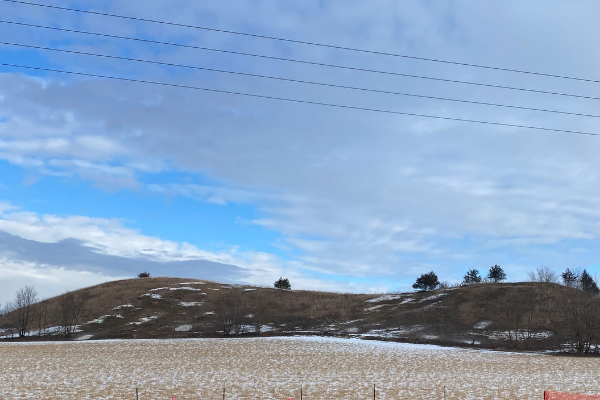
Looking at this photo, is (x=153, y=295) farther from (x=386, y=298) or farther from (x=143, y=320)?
(x=386, y=298)

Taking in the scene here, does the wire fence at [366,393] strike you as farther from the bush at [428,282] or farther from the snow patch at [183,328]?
the bush at [428,282]

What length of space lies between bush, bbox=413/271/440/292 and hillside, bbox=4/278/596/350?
1016 cm

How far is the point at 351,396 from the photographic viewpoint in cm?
2223

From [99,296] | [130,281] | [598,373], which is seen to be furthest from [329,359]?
[130,281]

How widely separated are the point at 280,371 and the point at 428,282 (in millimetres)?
60338

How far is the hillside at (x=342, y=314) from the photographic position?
5184 centimetres

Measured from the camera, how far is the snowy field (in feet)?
75.4

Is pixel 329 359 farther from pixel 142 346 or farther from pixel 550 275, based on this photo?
pixel 550 275

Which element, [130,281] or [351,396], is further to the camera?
[130,281]

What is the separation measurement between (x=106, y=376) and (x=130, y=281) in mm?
66728

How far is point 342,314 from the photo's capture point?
6719 cm

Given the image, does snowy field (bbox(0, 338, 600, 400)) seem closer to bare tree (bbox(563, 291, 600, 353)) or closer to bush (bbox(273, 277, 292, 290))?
bare tree (bbox(563, 291, 600, 353))

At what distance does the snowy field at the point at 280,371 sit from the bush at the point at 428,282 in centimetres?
4077

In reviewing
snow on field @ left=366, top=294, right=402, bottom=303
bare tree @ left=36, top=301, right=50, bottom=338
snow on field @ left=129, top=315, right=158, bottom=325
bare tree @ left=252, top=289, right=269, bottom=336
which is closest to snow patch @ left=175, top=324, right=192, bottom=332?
snow on field @ left=129, top=315, right=158, bottom=325
